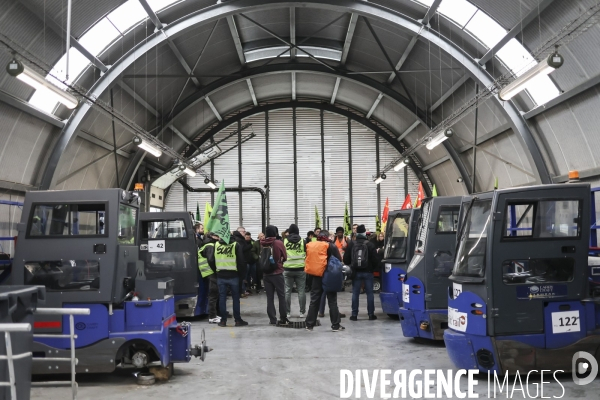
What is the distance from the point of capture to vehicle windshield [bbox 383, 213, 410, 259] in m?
11.2

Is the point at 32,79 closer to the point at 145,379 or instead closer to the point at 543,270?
the point at 145,379

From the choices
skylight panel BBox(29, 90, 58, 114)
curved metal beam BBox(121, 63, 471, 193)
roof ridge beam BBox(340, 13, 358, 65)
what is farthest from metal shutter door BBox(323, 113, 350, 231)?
skylight panel BBox(29, 90, 58, 114)

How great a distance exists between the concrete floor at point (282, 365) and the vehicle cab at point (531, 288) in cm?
39

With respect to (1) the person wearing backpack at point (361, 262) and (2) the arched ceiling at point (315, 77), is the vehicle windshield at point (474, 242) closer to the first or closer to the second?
(1) the person wearing backpack at point (361, 262)

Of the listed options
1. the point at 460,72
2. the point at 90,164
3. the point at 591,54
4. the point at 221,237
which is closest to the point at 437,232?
the point at 221,237

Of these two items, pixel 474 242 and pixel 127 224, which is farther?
pixel 127 224

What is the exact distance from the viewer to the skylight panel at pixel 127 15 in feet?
48.7

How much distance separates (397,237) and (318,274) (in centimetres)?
182

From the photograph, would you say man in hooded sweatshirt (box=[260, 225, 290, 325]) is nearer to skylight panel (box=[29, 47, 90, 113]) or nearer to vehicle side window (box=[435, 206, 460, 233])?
vehicle side window (box=[435, 206, 460, 233])

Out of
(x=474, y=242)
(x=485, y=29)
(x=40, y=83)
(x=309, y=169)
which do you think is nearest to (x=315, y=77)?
(x=309, y=169)

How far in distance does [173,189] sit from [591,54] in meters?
18.1

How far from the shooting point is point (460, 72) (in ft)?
57.6

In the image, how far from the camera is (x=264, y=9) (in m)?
15.3

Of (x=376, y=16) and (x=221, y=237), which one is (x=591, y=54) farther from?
(x=221, y=237)
